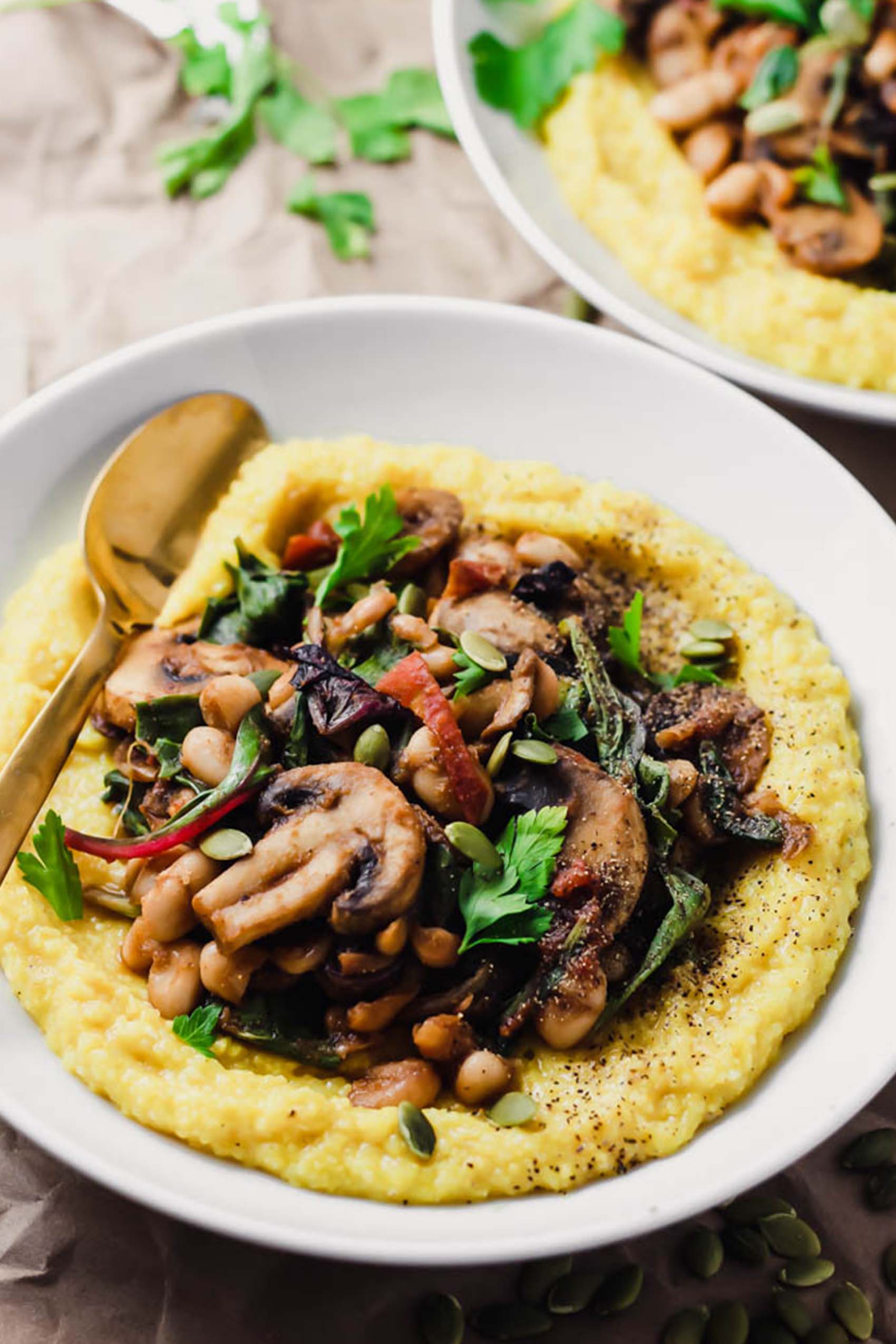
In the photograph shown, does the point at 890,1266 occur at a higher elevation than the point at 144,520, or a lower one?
lower

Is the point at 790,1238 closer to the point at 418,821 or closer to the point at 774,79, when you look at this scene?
the point at 418,821

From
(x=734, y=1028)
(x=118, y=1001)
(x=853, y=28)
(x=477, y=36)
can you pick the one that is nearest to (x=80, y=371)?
(x=118, y=1001)

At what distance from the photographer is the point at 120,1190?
3.95m

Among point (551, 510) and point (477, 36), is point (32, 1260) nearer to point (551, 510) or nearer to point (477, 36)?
point (551, 510)

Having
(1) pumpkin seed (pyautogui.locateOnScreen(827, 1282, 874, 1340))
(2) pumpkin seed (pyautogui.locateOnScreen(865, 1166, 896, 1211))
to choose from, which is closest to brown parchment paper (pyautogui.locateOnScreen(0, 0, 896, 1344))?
(2) pumpkin seed (pyautogui.locateOnScreen(865, 1166, 896, 1211))

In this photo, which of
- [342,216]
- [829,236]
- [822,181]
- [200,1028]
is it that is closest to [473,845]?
[200,1028]

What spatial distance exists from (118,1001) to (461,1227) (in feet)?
4.46

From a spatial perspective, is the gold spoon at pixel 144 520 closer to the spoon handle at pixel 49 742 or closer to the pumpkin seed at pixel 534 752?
the spoon handle at pixel 49 742

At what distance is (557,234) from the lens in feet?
23.0

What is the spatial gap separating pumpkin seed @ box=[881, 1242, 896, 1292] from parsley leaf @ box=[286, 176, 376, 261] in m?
5.95

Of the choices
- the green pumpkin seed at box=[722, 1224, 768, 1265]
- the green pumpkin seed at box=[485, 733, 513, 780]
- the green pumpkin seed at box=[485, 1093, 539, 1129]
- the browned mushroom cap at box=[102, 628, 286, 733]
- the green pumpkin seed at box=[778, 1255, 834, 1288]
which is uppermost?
the green pumpkin seed at box=[485, 733, 513, 780]

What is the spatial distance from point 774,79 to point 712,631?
3.55 m

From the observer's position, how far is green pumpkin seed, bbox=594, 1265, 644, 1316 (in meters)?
4.78

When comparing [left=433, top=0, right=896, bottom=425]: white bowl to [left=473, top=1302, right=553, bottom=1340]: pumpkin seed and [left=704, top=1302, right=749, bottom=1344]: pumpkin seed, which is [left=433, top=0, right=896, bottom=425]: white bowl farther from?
[left=473, top=1302, right=553, bottom=1340]: pumpkin seed
